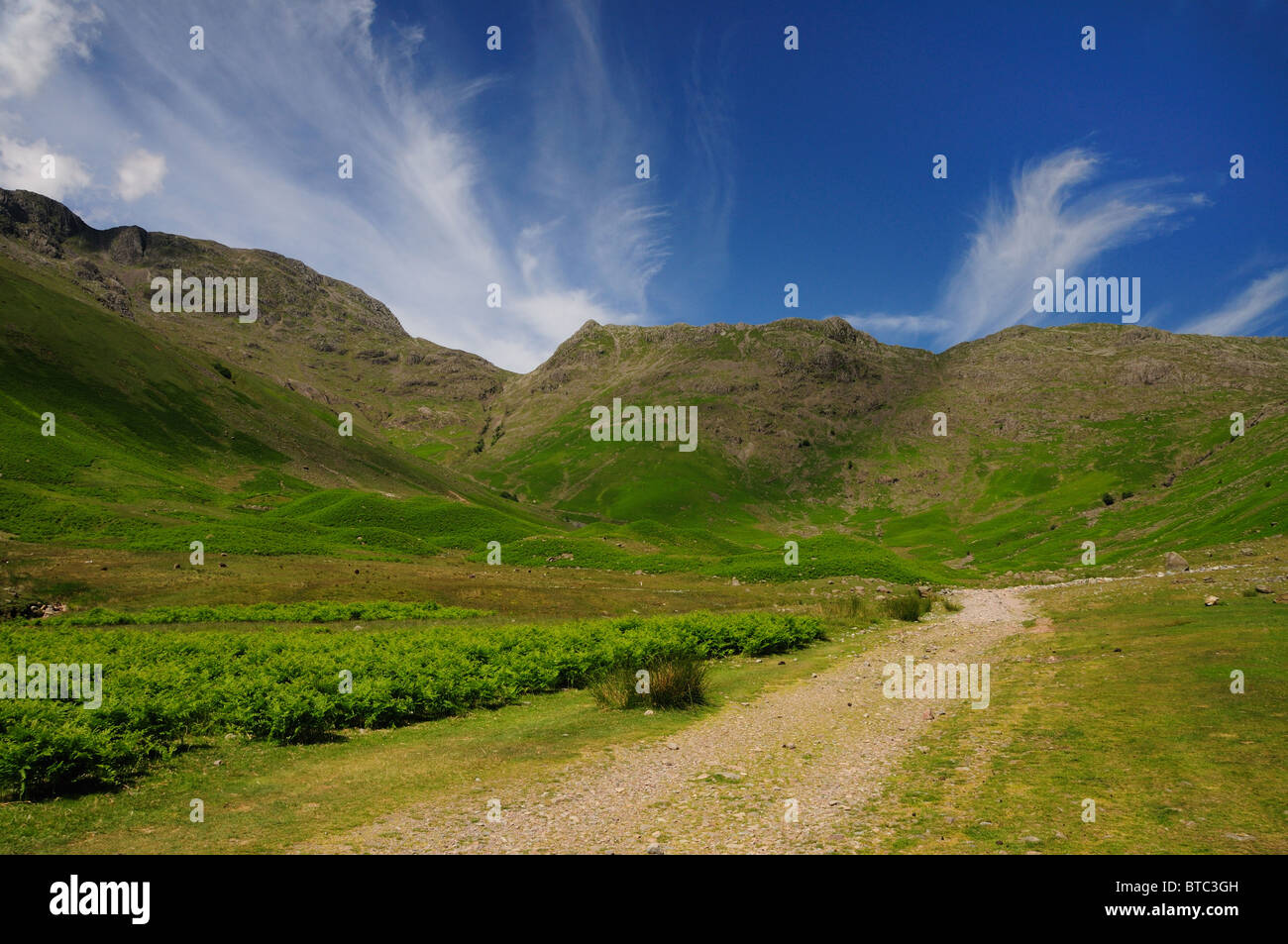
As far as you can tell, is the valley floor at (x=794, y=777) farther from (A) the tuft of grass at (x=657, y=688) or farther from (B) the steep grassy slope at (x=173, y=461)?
(B) the steep grassy slope at (x=173, y=461)

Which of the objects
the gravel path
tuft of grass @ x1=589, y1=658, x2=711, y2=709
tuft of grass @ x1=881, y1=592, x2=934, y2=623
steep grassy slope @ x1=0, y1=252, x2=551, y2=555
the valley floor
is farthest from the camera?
steep grassy slope @ x1=0, y1=252, x2=551, y2=555

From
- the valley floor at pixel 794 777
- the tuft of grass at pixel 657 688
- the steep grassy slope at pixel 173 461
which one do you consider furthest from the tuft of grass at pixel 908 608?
the steep grassy slope at pixel 173 461

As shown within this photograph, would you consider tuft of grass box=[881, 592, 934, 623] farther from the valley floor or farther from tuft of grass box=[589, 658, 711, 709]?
tuft of grass box=[589, 658, 711, 709]

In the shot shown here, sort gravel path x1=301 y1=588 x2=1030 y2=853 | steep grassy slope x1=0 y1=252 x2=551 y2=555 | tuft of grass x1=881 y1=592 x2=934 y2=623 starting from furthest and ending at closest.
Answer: steep grassy slope x1=0 y1=252 x2=551 y2=555 < tuft of grass x1=881 y1=592 x2=934 y2=623 < gravel path x1=301 y1=588 x2=1030 y2=853

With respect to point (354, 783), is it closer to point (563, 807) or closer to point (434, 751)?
point (434, 751)

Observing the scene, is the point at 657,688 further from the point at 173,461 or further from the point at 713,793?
the point at 173,461

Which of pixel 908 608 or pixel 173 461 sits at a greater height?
pixel 173 461

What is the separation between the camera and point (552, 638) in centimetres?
2683

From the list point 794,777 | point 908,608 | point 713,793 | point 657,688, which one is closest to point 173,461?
point 908,608

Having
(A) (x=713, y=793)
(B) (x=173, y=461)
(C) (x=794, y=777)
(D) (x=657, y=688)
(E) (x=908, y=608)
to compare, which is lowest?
(E) (x=908, y=608)

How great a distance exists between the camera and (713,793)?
1147 centimetres

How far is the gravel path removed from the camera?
909 centimetres

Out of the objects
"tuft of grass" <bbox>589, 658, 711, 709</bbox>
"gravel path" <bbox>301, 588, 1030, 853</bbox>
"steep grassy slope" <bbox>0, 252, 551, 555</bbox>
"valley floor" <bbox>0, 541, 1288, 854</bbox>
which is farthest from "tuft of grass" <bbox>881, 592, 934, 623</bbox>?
"steep grassy slope" <bbox>0, 252, 551, 555</bbox>

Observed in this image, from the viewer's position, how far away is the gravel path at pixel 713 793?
9086 mm
